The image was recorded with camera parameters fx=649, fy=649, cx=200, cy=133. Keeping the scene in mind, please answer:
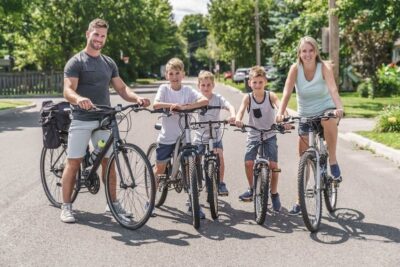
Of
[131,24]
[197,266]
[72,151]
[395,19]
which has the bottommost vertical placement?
[197,266]

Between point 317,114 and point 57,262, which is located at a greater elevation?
point 317,114

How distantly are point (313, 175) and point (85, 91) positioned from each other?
2.30 metres

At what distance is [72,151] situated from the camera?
626cm

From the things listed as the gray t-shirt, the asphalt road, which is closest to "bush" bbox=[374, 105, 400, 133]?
the asphalt road

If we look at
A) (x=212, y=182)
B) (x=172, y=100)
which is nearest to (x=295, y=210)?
(x=212, y=182)

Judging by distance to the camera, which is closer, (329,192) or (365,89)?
(329,192)

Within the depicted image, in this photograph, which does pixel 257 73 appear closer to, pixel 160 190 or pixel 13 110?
pixel 160 190

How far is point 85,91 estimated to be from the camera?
622 cm

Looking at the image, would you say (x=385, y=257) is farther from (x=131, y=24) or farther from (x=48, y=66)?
(x=48, y=66)

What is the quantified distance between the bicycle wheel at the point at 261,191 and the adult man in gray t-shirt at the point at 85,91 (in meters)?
1.23

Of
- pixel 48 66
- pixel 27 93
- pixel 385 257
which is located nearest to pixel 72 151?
pixel 385 257

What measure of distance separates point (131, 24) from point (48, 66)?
9542 mm

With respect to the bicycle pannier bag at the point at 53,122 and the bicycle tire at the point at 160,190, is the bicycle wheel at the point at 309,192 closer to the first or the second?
the bicycle tire at the point at 160,190

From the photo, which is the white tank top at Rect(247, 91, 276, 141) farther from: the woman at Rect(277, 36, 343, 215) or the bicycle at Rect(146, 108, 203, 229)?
the bicycle at Rect(146, 108, 203, 229)
